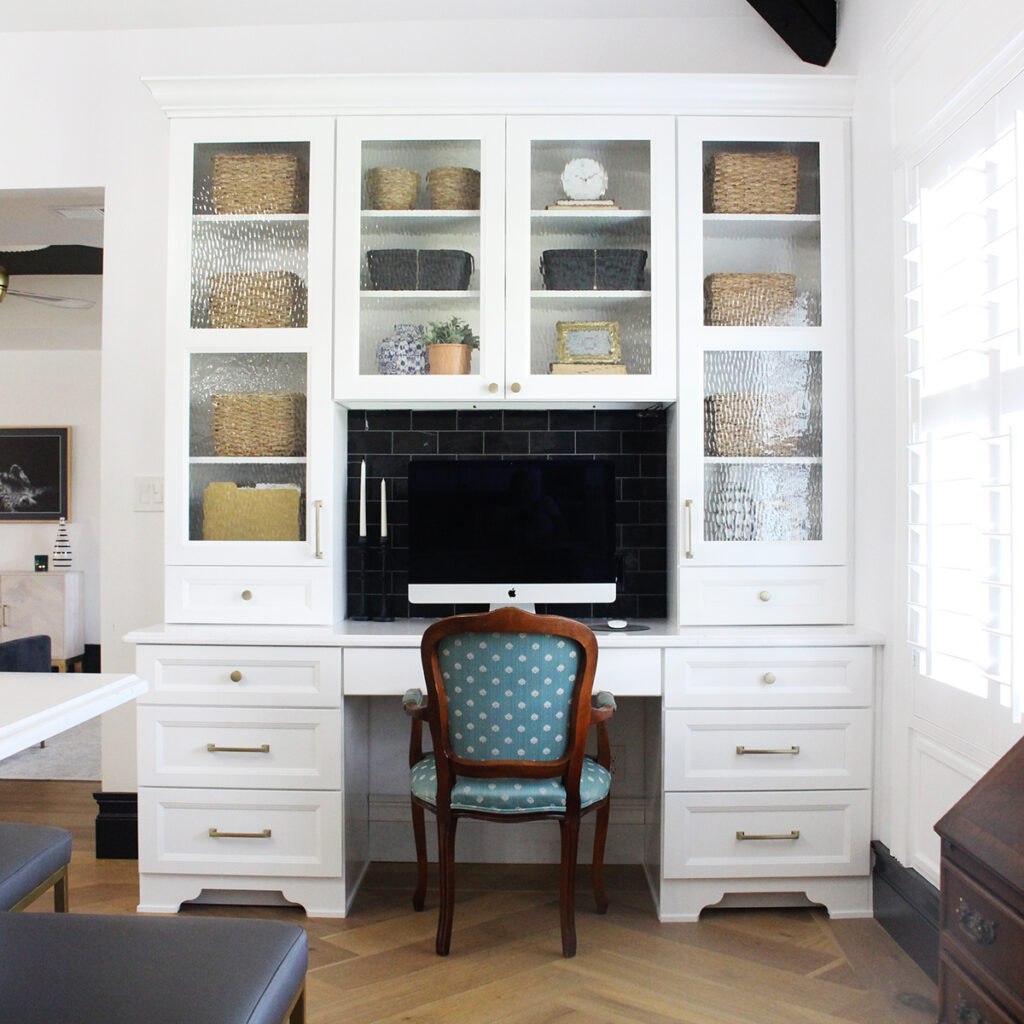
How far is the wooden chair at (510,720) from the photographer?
2102mm

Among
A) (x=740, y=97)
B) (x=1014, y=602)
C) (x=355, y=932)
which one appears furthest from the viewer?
(x=740, y=97)

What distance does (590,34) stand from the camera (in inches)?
115

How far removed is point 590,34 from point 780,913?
113 inches

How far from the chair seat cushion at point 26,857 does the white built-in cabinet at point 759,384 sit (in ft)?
5.62

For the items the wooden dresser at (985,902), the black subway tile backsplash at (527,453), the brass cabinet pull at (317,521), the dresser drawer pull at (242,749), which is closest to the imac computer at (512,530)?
the black subway tile backsplash at (527,453)

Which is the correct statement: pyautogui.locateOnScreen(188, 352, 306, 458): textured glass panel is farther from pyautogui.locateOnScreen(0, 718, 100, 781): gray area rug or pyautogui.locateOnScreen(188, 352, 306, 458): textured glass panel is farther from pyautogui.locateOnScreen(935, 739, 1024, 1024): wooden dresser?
pyautogui.locateOnScreen(935, 739, 1024, 1024): wooden dresser

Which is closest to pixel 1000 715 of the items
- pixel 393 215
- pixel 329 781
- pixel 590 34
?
pixel 329 781

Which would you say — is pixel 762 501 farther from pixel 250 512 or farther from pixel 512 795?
pixel 250 512

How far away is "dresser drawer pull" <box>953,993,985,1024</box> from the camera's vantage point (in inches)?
48.1

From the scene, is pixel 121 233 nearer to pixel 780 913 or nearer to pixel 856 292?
pixel 856 292

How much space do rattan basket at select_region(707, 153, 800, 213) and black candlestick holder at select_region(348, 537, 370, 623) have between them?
153 cm

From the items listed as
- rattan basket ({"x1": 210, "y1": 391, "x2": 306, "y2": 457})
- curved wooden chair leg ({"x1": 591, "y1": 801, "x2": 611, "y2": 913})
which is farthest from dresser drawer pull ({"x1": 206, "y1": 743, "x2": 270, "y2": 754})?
curved wooden chair leg ({"x1": 591, "y1": 801, "x2": 611, "y2": 913})

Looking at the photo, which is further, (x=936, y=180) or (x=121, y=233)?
(x=121, y=233)

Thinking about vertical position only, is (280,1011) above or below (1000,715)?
below
